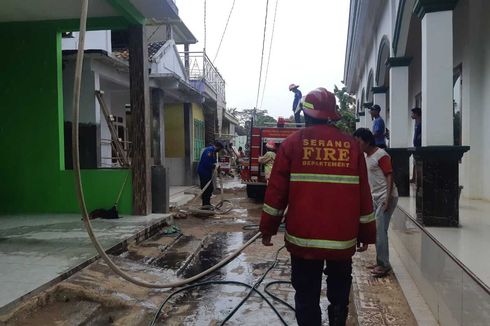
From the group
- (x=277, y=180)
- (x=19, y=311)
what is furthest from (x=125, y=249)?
(x=277, y=180)

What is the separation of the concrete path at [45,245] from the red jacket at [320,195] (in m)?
2.44

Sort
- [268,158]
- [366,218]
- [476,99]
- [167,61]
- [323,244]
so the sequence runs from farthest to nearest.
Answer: [167,61] < [268,158] < [476,99] < [366,218] < [323,244]

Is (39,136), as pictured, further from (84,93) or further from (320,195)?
(320,195)

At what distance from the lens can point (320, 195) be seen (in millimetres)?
2783

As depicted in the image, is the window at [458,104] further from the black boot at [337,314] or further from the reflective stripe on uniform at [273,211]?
the reflective stripe on uniform at [273,211]

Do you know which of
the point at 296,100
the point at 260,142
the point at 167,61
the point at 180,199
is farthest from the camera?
the point at 167,61

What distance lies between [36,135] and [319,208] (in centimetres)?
716

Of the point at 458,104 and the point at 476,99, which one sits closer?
the point at 476,99

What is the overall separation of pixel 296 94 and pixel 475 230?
9119 millimetres

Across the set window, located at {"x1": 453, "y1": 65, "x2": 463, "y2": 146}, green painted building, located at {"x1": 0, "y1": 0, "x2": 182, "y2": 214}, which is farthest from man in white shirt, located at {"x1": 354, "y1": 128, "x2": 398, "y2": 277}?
green painted building, located at {"x1": 0, "y1": 0, "x2": 182, "y2": 214}

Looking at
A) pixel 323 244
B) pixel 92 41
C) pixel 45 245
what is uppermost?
pixel 92 41

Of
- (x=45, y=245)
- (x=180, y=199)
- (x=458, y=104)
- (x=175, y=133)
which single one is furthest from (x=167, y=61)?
(x=45, y=245)

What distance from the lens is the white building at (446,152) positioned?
3316mm

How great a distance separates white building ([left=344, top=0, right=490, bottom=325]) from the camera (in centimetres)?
332
